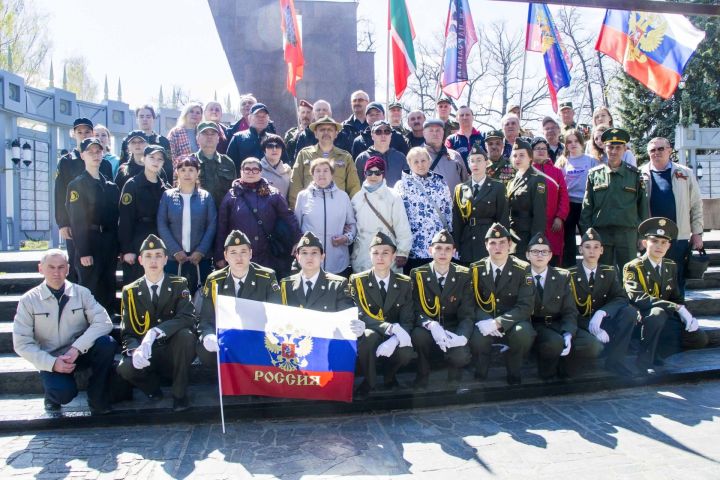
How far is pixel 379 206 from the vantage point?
5.91 m

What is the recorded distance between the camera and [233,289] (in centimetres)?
508

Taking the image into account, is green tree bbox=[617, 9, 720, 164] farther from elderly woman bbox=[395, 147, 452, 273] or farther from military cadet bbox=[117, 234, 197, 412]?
military cadet bbox=[117, 234, 197, 412]

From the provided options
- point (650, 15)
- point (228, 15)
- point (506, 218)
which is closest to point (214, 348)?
point (506, 218)

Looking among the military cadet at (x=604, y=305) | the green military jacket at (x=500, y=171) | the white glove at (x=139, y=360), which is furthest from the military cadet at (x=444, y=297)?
the white glove at (x=139, y=360)

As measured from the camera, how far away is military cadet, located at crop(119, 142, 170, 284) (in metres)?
5.81

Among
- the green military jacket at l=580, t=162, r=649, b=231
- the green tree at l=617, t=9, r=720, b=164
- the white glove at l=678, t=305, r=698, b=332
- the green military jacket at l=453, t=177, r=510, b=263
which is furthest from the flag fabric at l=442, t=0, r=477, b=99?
the green tree at l=617, t=9, r=720, b=164

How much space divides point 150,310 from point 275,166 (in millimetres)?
2285

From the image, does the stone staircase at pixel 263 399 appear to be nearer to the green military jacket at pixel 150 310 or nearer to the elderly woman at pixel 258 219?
the green military jacket at pixel 150 310

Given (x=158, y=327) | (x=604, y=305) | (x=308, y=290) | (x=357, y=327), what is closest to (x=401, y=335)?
(x=357, y=327)

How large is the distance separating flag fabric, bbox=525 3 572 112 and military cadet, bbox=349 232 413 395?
21.0ft

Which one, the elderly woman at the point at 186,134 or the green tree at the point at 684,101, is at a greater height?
the green tree at the point at 684,101

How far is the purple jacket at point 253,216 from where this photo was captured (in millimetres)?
5742

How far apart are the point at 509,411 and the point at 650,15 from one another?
5.33 metres

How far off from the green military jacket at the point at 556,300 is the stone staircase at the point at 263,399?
57 centimetres
